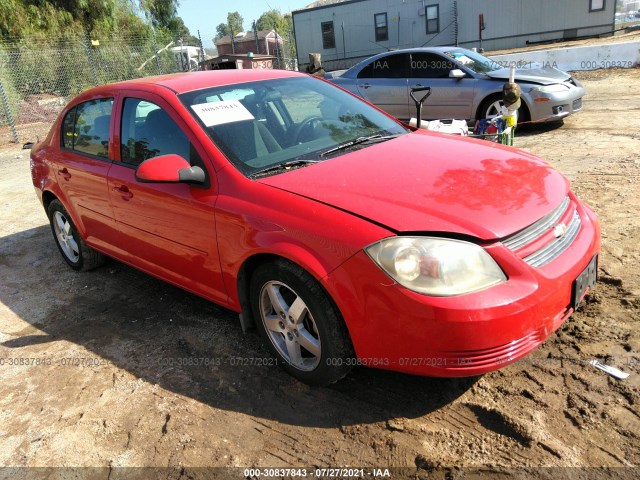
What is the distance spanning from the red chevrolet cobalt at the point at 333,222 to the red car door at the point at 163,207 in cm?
1

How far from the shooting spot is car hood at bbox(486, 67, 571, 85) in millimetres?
8336

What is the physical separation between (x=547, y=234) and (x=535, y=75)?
22.9 ft

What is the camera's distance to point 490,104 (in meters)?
8.54

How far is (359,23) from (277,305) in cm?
2885

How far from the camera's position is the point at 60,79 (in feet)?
57.8

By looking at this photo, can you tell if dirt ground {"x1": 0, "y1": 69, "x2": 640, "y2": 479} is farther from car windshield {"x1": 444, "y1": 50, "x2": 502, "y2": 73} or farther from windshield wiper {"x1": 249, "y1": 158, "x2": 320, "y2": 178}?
car windshield {"x1": 444, "y1": 50, "x2": 502, "y2": 73}

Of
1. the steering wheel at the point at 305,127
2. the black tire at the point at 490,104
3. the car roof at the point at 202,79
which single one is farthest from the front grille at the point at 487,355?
the black tire at the point at 490,104

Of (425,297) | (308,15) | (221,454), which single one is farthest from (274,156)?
(308,15)

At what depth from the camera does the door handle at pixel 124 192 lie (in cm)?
368

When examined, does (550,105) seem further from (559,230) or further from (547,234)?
(547,234)

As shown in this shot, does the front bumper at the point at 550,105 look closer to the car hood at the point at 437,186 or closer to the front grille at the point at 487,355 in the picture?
the car hood at the point at 437,186

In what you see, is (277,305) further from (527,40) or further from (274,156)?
(527,40)

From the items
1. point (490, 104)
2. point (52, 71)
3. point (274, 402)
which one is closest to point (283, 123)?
point (274, 402)

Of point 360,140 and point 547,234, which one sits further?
point 360,140
